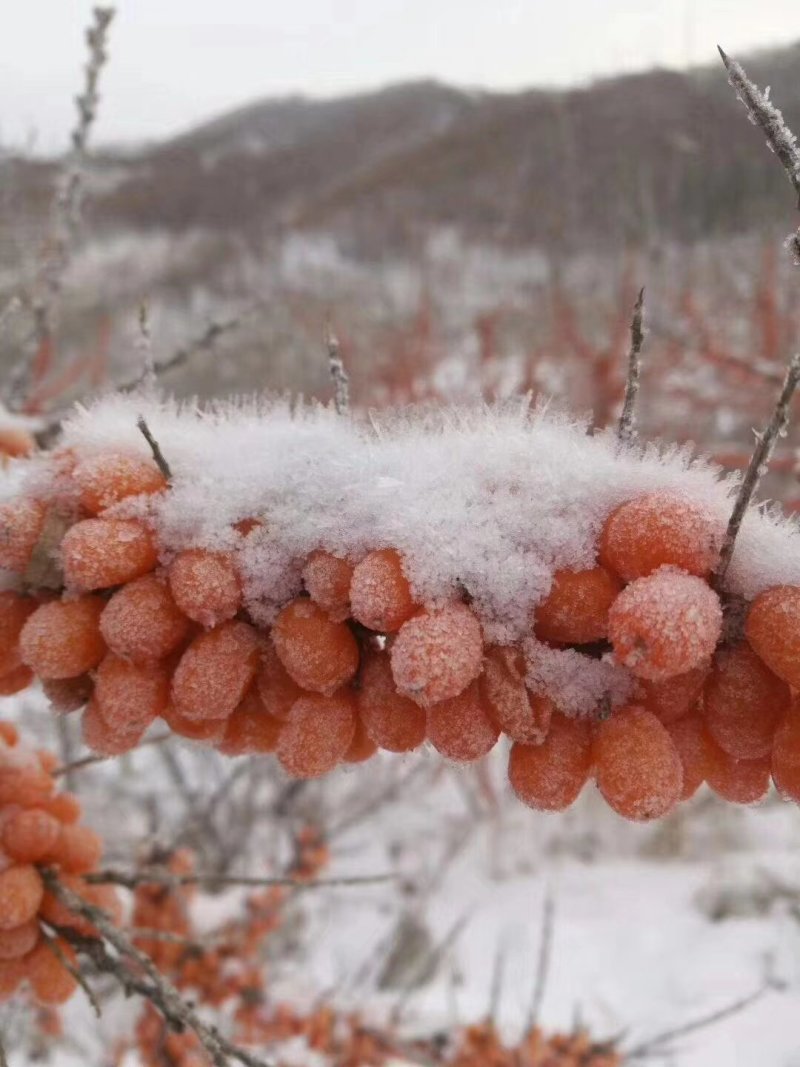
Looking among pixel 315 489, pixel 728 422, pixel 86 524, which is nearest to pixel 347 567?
pixel 315 489

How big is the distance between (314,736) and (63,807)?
0.51 m

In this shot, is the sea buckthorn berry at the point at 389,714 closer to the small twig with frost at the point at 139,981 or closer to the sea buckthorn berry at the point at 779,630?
the sea buckthorn berry at the point at 779,630

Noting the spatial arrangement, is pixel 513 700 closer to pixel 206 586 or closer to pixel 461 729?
pixel 461 729

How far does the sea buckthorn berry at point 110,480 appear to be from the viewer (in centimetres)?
65

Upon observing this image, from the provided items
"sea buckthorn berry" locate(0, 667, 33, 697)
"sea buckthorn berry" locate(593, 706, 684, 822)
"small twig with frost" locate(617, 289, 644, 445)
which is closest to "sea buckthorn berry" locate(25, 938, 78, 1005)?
"sea buckthorn berry" locate(0, 667, 33, 697)

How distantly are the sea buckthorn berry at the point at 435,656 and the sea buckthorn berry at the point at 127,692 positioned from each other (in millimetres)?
223

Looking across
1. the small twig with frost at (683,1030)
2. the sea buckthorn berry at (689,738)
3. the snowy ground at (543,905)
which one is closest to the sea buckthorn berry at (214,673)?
the sea buckthorn berry at (689,738)

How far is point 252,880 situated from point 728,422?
718 centimetres

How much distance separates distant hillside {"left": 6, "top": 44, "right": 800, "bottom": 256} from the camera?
704cm

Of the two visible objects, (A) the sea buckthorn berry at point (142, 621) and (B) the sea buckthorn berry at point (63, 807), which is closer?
(A) the sea buckthorn berry at point (142, 621)

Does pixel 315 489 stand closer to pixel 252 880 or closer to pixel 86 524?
pixel 86 524

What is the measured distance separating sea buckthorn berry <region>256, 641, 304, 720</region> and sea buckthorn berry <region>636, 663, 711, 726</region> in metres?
0.25

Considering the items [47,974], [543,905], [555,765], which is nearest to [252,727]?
[555,765]

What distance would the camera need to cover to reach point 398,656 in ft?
1.75
